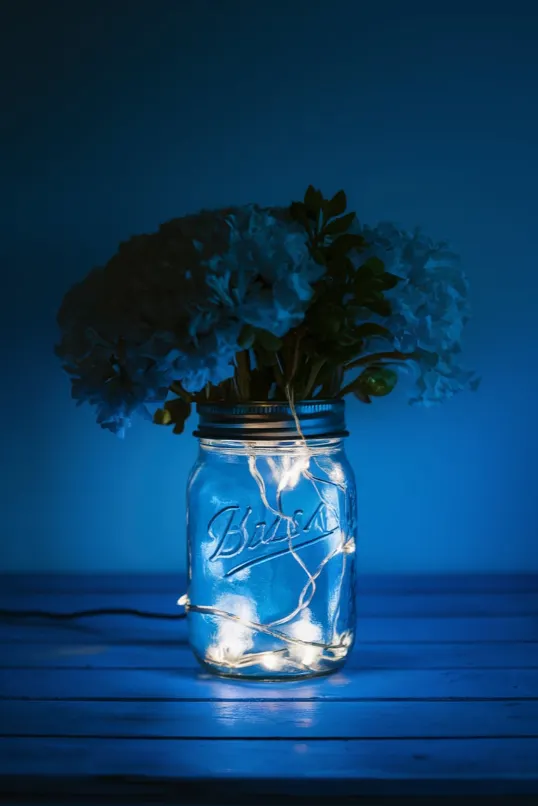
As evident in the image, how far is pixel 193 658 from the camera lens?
1057 mm

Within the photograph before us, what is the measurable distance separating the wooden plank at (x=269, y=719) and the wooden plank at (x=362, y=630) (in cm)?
22

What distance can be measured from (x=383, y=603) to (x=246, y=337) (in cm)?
57

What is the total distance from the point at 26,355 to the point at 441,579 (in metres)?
0.72

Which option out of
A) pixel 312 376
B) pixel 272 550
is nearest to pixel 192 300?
pixel 312 376

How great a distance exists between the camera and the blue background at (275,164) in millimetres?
1303

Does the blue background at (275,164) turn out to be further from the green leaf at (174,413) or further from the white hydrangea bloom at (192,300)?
the white hydrangea bloom at (192,300)

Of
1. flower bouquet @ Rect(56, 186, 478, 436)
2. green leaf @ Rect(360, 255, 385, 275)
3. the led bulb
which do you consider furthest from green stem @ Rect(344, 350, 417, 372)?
the led bulb

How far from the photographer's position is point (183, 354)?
2.83 feet

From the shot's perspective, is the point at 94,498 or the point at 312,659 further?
the point at 94,498

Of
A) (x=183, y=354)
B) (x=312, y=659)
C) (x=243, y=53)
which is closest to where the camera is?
(x=183, y=354)

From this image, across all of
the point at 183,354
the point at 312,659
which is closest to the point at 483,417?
the point at 312,659

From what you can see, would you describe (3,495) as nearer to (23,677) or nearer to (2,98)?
(23,677)

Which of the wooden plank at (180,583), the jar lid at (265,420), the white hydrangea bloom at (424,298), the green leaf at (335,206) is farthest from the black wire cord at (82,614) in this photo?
the green leaf at (335,206)

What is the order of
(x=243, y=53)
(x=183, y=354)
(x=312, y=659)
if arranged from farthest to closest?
1. (x=243, y=53)
2. (x=312, y=659)
3. (x=183, y=354)
